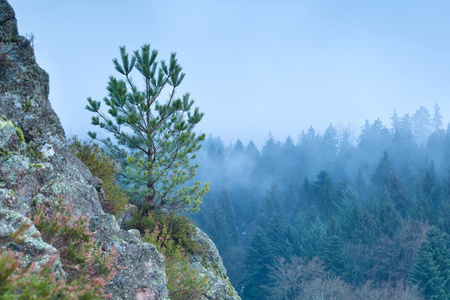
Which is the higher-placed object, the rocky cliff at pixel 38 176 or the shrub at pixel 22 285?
the rocky cliff at pixel 38 176

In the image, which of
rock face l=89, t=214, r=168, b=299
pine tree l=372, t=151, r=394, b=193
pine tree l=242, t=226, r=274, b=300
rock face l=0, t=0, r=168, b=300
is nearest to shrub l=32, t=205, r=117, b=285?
rock face l=0, t=0, r=168, b=300

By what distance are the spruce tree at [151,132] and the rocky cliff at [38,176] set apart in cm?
319

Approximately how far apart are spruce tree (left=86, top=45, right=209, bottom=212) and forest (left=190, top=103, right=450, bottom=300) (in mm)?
21290

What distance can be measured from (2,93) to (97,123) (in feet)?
16.3

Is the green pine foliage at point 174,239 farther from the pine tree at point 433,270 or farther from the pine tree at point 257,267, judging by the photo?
the pine tree at point 257,267

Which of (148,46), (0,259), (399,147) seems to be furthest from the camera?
(399,147)

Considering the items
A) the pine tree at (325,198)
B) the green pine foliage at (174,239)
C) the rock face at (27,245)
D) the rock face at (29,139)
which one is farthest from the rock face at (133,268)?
the pine tree at (325,198)

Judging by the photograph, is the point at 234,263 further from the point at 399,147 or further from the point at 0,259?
the point at 399,147

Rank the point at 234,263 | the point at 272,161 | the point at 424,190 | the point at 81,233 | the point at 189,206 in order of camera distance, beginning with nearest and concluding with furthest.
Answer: the point at 81,233, the point at 189,206, the point at 234,263, the point at 424,190, the point at 272,161

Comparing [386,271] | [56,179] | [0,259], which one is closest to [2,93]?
[56,179]

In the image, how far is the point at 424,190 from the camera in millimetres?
56750

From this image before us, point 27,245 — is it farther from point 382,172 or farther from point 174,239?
point 382,172

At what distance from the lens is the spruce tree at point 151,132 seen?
34.1 feet

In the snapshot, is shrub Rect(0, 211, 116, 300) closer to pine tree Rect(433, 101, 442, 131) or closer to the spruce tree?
the spruce tree
